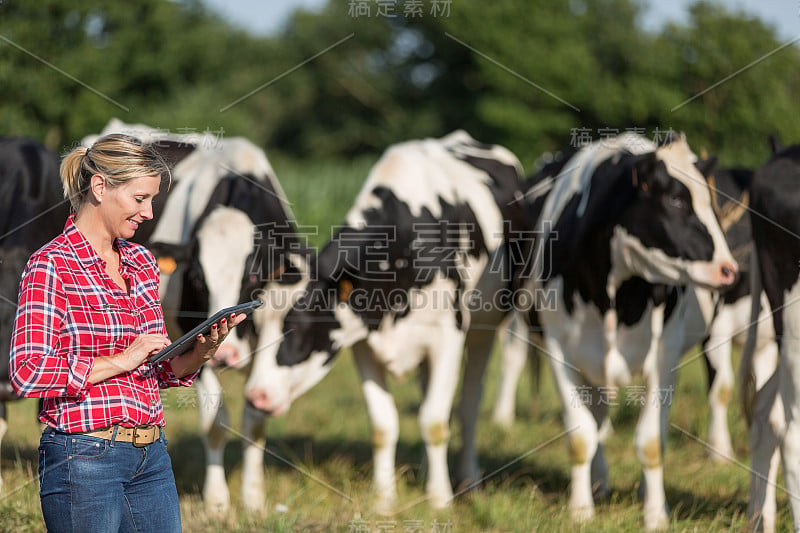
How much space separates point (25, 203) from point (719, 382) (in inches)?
200

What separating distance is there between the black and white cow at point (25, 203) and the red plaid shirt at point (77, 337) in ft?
7.85

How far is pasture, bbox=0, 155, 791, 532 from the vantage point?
191 inches

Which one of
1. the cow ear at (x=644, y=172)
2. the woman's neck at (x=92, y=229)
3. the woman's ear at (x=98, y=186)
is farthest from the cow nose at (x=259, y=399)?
the woman's ear at (x=98, y=186)

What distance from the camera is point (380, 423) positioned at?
6.03 metres

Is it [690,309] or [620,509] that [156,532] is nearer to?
[620,509]

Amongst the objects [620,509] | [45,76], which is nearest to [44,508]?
[620,509]

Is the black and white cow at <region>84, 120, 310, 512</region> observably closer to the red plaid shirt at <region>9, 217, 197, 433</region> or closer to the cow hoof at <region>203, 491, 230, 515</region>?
the cow hoof at <region>203, 491, 230, 515</region>

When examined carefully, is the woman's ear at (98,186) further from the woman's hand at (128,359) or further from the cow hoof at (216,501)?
the cow hoof at (216,501)

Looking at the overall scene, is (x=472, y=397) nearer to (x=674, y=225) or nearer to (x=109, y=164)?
(x=674, y=225)

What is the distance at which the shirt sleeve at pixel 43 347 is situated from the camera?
8.11ft

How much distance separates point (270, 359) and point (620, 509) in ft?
7.20

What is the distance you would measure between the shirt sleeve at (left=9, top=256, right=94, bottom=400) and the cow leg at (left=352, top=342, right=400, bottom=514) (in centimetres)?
334

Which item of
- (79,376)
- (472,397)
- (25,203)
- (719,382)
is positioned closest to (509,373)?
(472,397)

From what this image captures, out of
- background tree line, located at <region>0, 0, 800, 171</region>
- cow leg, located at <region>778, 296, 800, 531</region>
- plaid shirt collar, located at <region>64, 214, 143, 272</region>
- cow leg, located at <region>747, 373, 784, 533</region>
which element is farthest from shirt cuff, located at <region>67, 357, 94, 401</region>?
background tree line, located at <region>0, 0, 800, 171</region>
